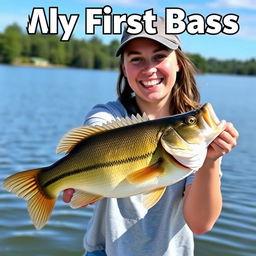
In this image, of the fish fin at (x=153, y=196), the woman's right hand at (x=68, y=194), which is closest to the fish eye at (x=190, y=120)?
the fish fin at (x=153, y=196)

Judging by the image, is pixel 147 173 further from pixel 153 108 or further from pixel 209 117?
pixel 153 108

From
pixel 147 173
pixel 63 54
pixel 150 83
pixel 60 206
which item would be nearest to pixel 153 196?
pixel 147 173

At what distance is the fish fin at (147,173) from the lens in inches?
102

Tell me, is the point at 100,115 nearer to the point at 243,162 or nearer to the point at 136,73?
the point at 136,73

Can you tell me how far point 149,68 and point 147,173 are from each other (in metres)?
1.09

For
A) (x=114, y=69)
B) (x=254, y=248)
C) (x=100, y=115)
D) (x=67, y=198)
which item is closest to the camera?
(x=67, y=198)

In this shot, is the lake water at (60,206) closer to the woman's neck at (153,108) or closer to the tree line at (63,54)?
the woman's neck at (153,108)

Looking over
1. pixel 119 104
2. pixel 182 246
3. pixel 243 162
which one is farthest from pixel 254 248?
pixel 243 162

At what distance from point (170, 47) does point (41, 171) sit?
1.26m

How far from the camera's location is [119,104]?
3.68 metres

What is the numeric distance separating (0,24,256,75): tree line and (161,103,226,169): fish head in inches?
3629

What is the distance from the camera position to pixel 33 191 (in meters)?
2.96

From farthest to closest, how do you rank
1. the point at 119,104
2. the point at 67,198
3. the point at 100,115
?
the point at 119,104 → the point at 100,115 → the point at 67,198

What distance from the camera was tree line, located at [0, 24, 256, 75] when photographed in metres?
95.9
